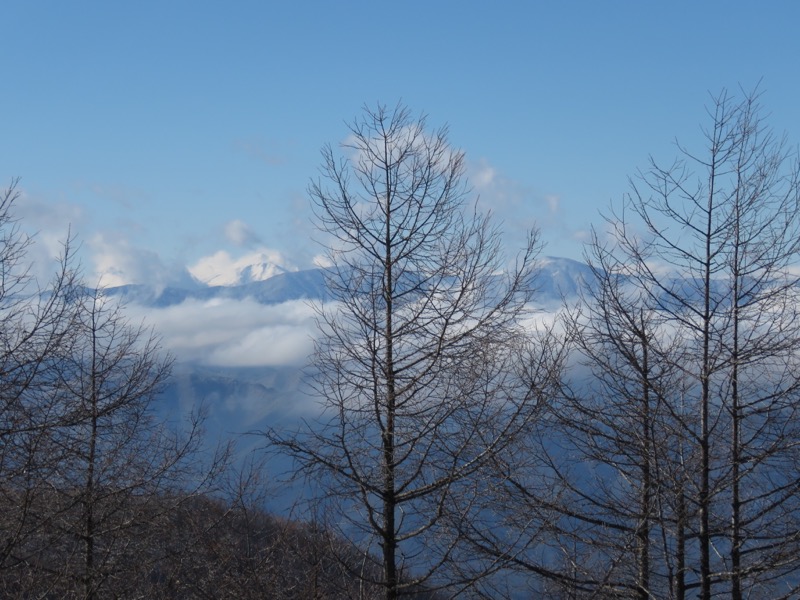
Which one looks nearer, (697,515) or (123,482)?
(697,515)

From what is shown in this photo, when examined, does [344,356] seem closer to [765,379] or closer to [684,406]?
[684,406]

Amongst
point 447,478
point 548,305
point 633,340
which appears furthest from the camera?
point 548,305

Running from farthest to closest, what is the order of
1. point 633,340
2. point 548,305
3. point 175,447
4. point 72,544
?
point 175,447 → point 72,544 → point 548,305 → point 633,340

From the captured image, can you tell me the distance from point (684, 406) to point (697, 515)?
1.27m

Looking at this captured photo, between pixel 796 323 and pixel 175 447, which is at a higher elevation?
pixel 796 323

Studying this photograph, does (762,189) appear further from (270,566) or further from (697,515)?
(270,566)

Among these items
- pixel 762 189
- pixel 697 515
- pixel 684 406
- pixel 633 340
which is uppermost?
pixel 762 189

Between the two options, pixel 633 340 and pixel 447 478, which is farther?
pixel 633 340

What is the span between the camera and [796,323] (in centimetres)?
988

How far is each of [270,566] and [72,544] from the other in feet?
11.5

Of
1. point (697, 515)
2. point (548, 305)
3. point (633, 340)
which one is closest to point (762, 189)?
point (633, 340)

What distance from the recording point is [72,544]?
13.7 metres

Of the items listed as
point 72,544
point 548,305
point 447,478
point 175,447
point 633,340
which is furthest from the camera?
point 175,447

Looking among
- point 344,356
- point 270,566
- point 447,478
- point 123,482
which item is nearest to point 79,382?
point 123,482
